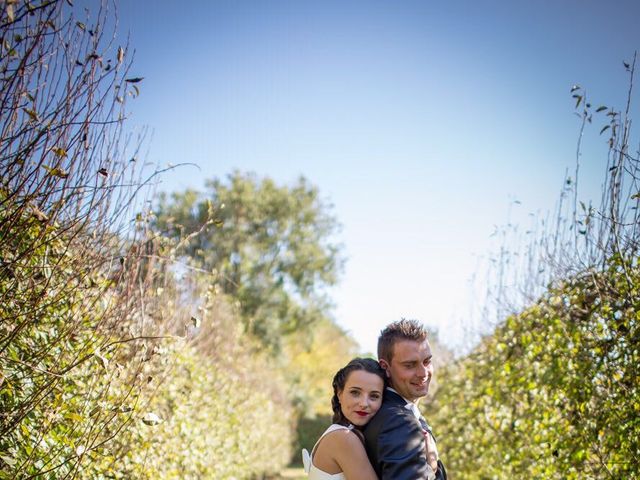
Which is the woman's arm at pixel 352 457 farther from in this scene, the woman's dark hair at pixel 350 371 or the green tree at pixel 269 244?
the green tree at pixel 269 244

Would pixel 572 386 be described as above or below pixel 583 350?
below

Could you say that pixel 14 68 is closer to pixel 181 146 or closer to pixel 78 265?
pixel 78 265

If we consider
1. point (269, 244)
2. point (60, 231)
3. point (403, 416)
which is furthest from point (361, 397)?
point (269, 244)

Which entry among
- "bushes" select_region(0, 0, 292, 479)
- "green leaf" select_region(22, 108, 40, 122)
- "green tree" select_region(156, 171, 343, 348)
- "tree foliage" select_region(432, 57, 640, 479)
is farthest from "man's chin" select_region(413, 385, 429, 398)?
"green tree" select_region(156, 171, 343, 348)

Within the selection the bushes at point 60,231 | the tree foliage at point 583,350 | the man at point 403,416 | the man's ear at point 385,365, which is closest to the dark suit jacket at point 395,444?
the man at point 403,416

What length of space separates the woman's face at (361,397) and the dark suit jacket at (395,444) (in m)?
0.07

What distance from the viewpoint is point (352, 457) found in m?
2.85

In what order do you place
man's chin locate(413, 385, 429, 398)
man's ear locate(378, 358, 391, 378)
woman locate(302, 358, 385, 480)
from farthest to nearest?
man's ear locate(378, 358, 391, 378), man's chin locate(413, 385, 429, 398), woman locate(302, 358, 385, 480)

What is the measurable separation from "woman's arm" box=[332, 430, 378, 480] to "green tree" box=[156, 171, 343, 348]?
25938mm

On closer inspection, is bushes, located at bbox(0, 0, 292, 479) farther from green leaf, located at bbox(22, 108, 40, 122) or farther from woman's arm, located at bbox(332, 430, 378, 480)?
woman's arm, located at bbox(332, 430, 378, 480)

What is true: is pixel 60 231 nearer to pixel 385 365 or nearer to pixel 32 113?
pixel 32 113

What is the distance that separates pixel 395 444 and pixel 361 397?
16.6 inches

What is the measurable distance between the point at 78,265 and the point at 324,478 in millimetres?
2035

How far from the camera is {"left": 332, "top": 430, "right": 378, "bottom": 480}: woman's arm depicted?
9.16 ft
